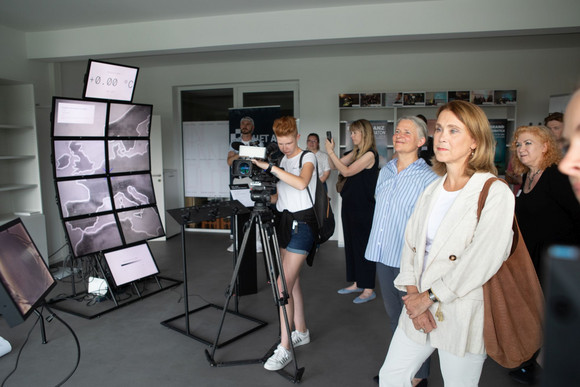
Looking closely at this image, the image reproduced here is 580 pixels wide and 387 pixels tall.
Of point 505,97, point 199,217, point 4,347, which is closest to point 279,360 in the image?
point 199,217

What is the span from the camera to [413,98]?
560 cm

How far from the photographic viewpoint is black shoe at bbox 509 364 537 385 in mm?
2369

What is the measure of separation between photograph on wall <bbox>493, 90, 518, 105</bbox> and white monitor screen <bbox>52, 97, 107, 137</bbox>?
4885mm

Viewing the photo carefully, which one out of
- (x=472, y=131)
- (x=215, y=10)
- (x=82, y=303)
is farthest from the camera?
(x=215, y=10)

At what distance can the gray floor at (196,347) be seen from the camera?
2.45 meters

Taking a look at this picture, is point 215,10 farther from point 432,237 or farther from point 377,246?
point 432,237

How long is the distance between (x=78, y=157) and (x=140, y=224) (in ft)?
2.74

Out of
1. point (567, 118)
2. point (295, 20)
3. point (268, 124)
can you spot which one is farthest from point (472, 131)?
point (268, 124)

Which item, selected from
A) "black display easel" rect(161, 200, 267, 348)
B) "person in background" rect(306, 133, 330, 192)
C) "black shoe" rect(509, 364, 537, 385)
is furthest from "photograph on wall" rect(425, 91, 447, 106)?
"black shoe" rect(509, 364, 537, 385)

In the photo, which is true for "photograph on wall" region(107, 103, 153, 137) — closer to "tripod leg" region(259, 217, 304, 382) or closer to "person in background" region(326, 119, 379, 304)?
"person in background" region(326, 119, 379, 304)

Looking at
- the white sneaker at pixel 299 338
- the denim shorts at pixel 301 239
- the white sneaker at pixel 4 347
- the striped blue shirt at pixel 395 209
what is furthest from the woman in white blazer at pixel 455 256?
the white sneaker at pixel 4 347

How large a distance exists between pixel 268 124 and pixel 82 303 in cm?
362

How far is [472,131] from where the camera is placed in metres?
1.44

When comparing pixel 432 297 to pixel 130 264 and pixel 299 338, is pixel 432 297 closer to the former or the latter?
pixel 299 338
